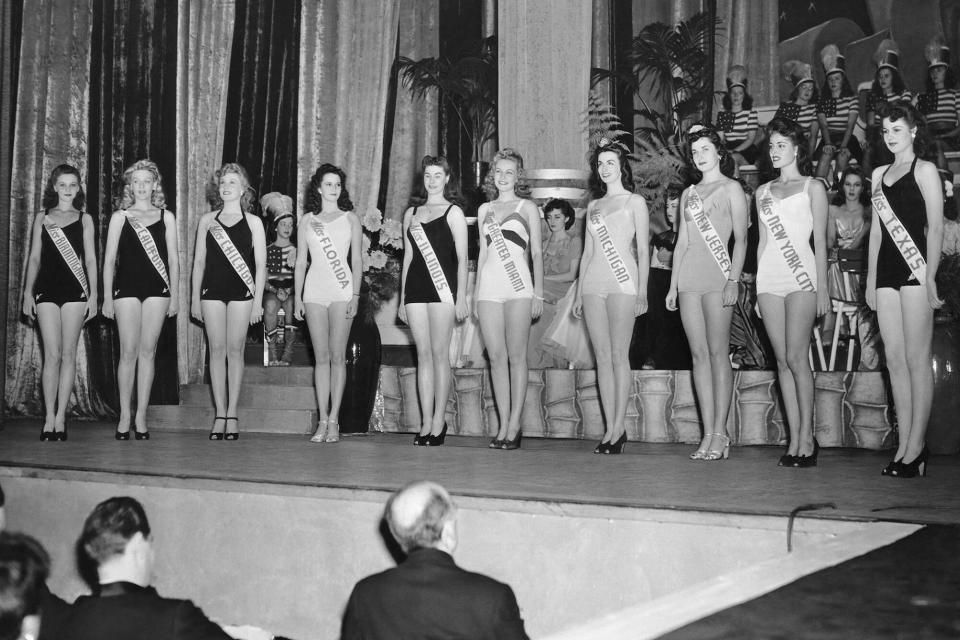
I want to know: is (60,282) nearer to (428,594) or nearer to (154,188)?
(154,188)

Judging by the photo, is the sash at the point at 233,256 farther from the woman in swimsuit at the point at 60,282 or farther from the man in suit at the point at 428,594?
the man in suit at the point at 428,594

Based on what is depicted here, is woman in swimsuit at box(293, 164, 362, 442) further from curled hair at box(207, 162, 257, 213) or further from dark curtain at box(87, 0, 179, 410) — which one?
dark curtain at box(87, 0, 179, 410)

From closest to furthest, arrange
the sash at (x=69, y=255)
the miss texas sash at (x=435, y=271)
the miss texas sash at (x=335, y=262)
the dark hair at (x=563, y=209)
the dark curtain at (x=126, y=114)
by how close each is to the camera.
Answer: the miss texas sash at (x=435, y=271) → the miss texas sash at (x=335, y=262) → the sash at (x=69, y=255) → the dark hair at (x=563, y=209) → the dark curtain at (x=126, y=114)

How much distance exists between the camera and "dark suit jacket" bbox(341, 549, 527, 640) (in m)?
1.96

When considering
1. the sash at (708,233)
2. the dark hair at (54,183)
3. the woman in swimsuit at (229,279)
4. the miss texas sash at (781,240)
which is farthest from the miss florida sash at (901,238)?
the dark hair at (54,183)

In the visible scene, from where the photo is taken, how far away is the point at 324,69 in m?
8.80

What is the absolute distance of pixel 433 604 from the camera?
6.48ft

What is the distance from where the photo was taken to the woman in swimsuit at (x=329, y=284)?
5203 millimetres

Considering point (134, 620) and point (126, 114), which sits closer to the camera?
point (134, 620)

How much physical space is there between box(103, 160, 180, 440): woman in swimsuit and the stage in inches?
26.3

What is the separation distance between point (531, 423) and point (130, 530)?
12.8 feet

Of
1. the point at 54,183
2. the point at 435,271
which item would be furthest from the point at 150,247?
the point at 435,271

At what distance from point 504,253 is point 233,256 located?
144 cm

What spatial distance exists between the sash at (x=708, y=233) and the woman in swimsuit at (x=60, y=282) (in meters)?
3.05
